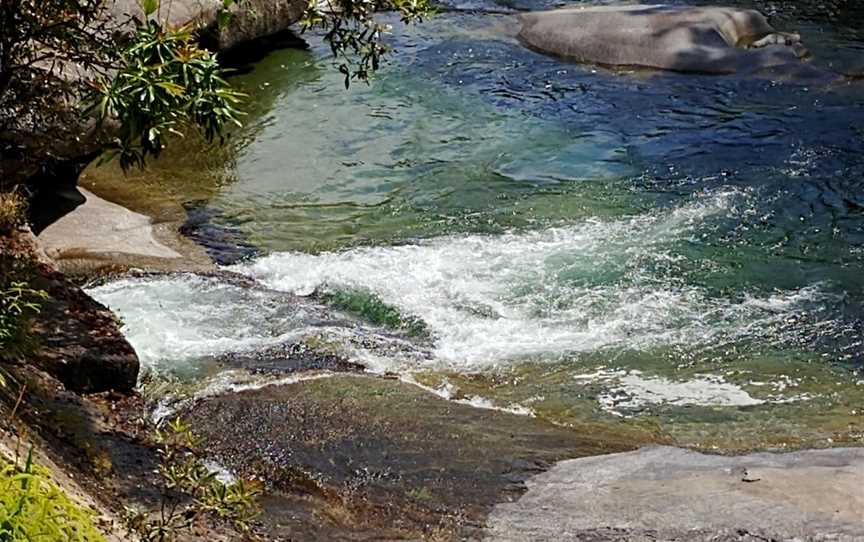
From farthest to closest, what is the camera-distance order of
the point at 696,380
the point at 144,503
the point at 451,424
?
the point at 696,380 < the point at 451,424 < the point at 144,503

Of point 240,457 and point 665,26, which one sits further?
point 665,26

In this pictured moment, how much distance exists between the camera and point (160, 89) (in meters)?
5.48

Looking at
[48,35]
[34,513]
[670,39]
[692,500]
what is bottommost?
[692,500]

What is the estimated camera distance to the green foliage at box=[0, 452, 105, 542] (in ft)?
9.27

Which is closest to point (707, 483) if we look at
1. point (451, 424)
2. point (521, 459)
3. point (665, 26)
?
point (521, 459)

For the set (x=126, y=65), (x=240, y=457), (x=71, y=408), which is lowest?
(x=240, y=457)

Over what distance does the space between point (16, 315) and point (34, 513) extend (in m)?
3.85

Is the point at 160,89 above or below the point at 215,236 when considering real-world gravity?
above

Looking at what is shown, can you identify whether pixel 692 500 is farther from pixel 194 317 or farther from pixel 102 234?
pixel 102 234

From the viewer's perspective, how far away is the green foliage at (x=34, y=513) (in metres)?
2.82

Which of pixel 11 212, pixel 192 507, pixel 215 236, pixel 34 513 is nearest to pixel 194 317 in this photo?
pixel 11 212

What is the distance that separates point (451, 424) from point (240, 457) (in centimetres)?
128

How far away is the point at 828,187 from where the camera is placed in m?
11.1

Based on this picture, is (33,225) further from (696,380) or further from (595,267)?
(696,380)
